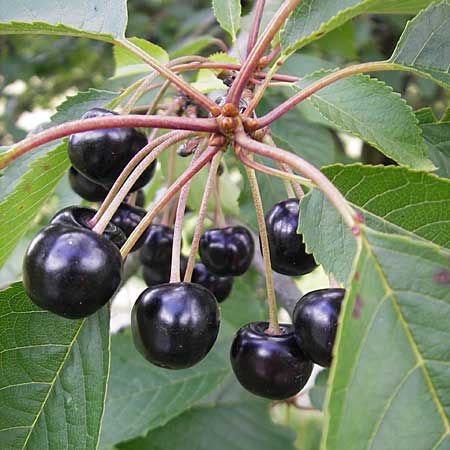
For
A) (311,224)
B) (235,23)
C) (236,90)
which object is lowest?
(311,224)

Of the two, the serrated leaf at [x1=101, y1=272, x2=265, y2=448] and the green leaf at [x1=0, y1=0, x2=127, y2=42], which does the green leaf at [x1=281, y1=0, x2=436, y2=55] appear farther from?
the serrated leaf at [x1=101, y1=272, x2=265, y2=448]

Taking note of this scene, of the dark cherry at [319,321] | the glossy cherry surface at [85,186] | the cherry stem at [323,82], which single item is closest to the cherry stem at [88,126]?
the cherry stem at [323,82]

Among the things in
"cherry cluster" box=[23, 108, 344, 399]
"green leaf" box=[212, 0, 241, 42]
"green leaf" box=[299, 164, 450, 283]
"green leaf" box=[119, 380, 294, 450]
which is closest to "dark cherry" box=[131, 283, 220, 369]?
"cherry cluster" box=[23, 108, 344, 399]

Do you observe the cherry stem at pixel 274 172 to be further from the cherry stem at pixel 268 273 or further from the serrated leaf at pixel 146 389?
the serrated leaf at pixel 146 389

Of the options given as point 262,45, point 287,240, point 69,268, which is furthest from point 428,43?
point 69,268

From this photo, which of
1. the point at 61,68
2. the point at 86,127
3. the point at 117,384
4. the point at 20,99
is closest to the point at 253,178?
the point at 86,127

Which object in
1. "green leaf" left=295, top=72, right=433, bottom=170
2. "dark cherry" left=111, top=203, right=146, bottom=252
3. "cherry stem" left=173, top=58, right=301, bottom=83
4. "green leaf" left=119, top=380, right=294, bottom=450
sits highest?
"cherry stem" left=173, top=58, right=301, bottom=83

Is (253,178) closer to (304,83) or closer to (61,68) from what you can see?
(304,83)
